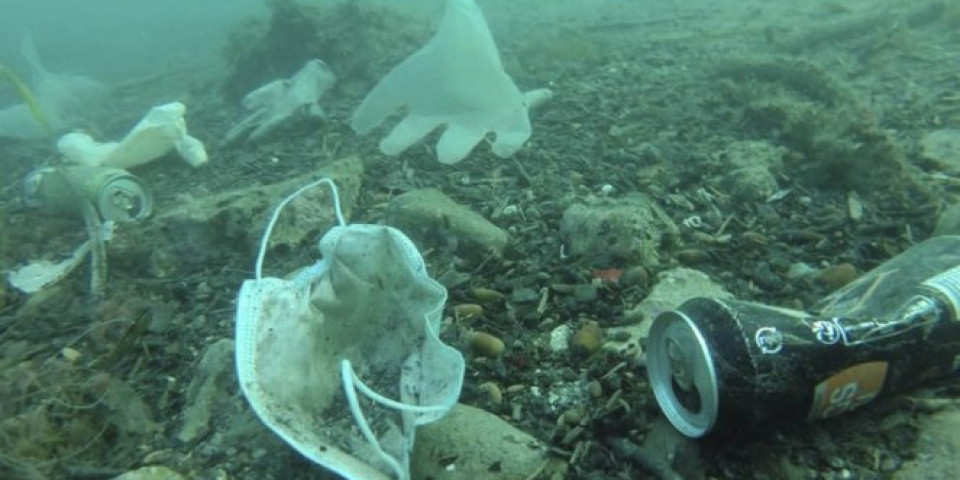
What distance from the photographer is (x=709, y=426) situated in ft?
5.60

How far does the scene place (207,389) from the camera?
2.30 m

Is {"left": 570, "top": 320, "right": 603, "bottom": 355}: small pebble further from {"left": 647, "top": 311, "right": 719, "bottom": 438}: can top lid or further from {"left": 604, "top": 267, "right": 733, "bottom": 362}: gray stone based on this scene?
{"left": 647, "top": 311, "right": 719, "bottom": 438}: can top lid

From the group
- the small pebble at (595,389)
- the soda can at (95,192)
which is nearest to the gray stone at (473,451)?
the small pebble at (595,389)

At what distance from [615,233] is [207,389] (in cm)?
188

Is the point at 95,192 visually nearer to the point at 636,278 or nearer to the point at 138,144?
the point at 138,144

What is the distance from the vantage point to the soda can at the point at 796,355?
166 cm

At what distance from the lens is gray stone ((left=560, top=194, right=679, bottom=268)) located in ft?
9.39

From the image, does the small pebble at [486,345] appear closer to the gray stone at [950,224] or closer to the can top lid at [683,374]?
the can top lid at [683,374]

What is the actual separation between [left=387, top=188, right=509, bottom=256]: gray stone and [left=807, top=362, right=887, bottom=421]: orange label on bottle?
5.47 feet

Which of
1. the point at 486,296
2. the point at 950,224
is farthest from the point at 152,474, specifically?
the point at 950,224

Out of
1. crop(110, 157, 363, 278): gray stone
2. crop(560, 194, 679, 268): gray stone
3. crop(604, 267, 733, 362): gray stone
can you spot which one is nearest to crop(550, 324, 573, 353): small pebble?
crop(604, 267, 733, 362): gray stone

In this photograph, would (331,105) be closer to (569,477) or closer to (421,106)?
(421,106)

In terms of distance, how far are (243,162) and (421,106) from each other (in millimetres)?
1688

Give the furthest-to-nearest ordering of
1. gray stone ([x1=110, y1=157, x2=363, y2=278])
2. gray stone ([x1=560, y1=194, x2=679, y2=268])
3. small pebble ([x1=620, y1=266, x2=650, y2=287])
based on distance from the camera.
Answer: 1. gray stone ([x1=110, y1=157, x2=363, y2=278])
2. gray stone ([x1=560, y1=194, x2=679, y2=268])
3. small pebble ([x1=620, y1=266, x2=650, y2=287])
